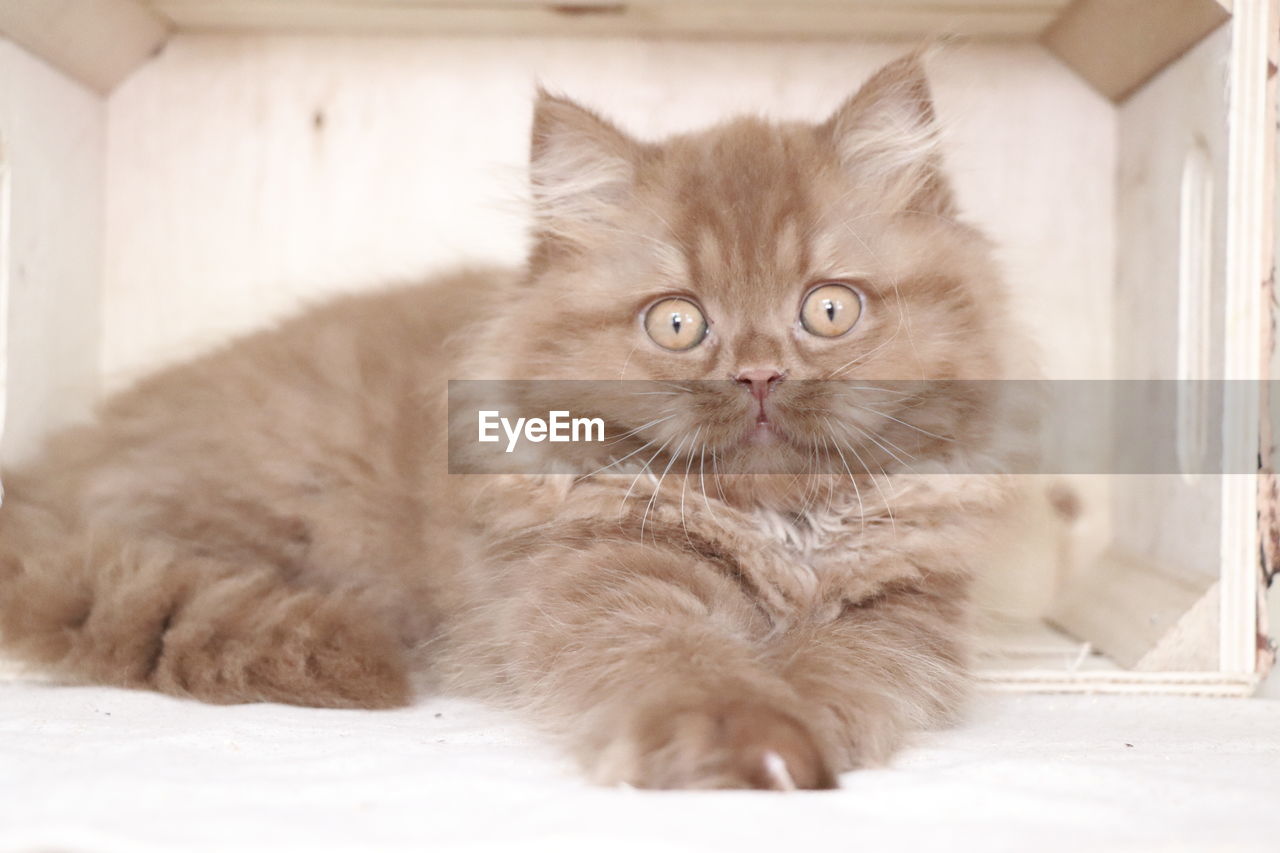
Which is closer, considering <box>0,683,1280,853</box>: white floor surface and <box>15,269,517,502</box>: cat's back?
<box>0,683,1280,853</box>: white floor surface

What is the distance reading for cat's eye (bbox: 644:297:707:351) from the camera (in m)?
1.75

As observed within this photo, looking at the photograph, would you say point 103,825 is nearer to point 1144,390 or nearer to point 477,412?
point 477,412

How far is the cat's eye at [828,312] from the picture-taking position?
1728 millimetres

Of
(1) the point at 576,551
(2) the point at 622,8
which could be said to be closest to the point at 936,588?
(1) the point at 576,551

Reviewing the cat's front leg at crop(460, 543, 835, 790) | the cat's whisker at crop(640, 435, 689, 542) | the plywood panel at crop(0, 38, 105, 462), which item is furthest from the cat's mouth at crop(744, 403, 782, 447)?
the plywood panel at crop(0, 38, 105, 462)

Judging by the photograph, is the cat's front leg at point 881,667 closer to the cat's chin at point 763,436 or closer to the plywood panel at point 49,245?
the cat's chin at point 763,436

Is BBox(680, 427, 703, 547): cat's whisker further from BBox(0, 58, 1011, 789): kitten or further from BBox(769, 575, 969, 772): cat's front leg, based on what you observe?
BBox(769, 575, 969, 772): cat's front leg

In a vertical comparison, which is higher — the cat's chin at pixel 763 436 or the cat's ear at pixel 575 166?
the cat's ear at pixel 575 166

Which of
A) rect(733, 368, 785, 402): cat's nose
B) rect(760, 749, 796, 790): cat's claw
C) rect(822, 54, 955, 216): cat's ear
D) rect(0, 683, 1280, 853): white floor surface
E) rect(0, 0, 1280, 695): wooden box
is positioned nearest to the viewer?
rect(0, 683, 1280, 853): white floor surface

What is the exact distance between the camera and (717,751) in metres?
1.18

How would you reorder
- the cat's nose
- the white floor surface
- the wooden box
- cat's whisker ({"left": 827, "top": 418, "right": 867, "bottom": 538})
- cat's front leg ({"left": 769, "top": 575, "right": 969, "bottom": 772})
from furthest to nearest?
1. the wooden box
2. cat's whisker ({"left": 827, "top": 418, "right": 867, "bottom": 538})
3. the cat's nose
4. cat's front leg ({"left": 769, "top": 575, "right": 969, "bottom": 772})
5. the white floor surface

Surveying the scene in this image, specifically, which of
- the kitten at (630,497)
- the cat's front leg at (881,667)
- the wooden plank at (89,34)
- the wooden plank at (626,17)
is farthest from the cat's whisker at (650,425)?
the wooden plank at (89,34)

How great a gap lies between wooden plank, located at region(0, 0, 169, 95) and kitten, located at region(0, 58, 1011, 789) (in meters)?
0.82

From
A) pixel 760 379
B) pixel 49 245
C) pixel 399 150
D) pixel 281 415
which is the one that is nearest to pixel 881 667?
pixel 760 379
